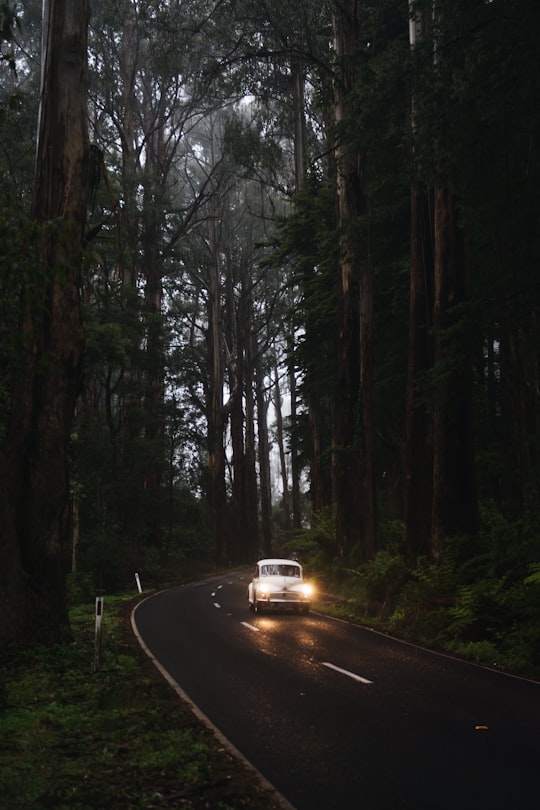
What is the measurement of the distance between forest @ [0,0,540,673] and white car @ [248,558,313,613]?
190cm

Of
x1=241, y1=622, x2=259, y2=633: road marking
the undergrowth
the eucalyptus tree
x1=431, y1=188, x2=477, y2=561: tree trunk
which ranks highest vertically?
the eucalyptus tree

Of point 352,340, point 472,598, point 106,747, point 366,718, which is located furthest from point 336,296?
point 106,747

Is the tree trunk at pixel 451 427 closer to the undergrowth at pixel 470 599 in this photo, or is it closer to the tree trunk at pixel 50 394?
the undergrowth at pixel 470 599

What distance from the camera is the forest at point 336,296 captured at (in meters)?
13.8

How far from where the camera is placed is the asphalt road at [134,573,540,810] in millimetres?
6027

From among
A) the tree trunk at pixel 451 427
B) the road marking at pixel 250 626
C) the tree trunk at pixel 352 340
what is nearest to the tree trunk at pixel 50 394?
the road marking at pixel 250 626

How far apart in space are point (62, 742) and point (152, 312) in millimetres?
35772

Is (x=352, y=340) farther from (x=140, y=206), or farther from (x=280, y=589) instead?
(x=140, y=206)

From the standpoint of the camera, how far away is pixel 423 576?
17.7 meters

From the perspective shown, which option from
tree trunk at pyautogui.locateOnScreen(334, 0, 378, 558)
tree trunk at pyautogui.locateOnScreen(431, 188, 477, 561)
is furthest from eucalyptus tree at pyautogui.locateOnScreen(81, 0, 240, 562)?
tree trunk at pyautogui.locateOnScreen(431, 188, 477, 561)

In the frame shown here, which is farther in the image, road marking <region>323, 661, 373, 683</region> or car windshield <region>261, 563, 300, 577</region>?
car windshield <region>261, 563, 300, 577</region>

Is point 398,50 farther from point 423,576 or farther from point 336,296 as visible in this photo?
point 336,296

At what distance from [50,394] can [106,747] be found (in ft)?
26.4

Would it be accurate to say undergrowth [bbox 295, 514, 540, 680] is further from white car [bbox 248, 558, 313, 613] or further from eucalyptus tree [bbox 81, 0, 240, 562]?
eucalyptus tree [bbox 81, 0, 240, 562]
